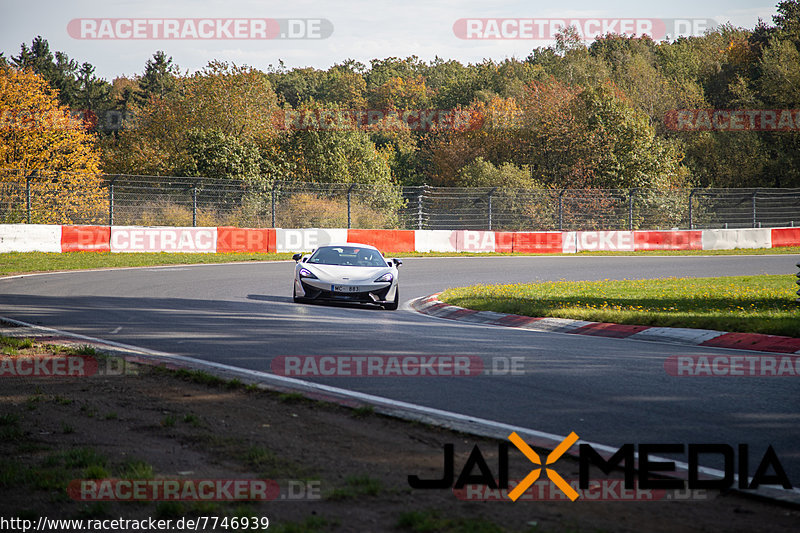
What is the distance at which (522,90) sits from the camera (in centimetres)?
7569

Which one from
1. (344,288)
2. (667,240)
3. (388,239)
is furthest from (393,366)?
(667,240)

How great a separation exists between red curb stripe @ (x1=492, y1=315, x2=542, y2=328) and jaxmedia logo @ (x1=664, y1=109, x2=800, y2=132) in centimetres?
4799

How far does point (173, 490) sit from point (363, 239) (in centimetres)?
2636

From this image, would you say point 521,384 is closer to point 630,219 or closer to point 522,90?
point 630,219

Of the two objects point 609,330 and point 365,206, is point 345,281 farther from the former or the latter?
point 365,206

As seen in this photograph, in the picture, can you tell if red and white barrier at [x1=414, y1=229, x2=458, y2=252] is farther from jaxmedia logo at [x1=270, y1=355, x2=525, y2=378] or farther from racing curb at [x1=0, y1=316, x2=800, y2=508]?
jaxmedia logo at [x1=270, y1=355, x2=525, y2=378]

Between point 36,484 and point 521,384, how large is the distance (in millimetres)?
4373

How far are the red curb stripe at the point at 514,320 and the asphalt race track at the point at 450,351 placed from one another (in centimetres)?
89

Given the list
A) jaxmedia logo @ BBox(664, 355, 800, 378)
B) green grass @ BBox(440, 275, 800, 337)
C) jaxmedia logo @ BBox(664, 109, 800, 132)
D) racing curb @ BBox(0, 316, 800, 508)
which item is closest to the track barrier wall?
green grass @ BBox(440, 275, 800, 337)

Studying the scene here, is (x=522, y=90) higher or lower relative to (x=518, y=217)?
higher

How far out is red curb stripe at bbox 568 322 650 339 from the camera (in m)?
11.7

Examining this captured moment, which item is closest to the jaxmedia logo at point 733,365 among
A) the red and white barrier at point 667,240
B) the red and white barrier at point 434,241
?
the red and white barrier at point 434,241

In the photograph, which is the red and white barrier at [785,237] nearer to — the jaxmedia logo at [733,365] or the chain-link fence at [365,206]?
the chain-link fence at [365,206]

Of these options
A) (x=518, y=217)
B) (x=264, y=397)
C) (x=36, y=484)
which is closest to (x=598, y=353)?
(x=264, y=397)
